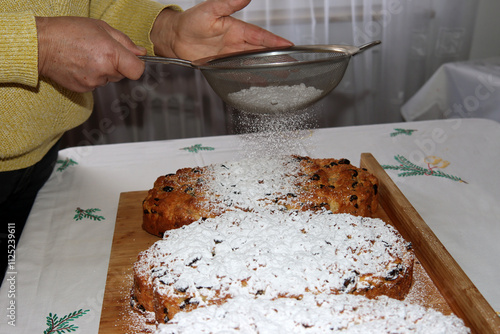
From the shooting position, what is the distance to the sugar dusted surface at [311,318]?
2.35 feet

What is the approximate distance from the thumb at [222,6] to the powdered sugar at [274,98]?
27cm

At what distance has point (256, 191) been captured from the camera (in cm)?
115

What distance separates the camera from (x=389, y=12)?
3037 mm

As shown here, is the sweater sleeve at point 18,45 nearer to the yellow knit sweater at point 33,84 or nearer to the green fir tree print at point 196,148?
the yellow knit sweater at point 33,84

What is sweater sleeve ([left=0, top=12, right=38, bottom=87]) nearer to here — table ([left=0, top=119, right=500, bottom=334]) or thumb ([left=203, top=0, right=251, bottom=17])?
table ([left=0, top=119, right=500, bottom=334])

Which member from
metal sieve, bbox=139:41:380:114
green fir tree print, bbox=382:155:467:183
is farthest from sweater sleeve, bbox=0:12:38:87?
green fir tree print, bbox=382:155:467:183

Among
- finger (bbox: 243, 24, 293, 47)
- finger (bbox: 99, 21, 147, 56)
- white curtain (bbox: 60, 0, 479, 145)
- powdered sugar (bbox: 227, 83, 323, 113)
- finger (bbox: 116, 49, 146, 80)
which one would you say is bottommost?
white curtain (bbox: 60, 0, 479, 145)

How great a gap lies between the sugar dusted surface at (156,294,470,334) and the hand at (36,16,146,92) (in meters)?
0.55

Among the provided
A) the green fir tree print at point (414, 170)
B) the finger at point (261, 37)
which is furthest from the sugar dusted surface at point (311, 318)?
the finger at point (261, 37)

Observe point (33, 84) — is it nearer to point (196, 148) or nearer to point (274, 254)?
point (274, 254)

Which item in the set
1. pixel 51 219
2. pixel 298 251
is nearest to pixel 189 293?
pixel 298 251

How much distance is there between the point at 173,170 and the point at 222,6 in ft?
1.77

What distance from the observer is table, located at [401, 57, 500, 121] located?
82.9 inches

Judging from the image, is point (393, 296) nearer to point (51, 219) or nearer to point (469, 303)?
point (469, 303)
